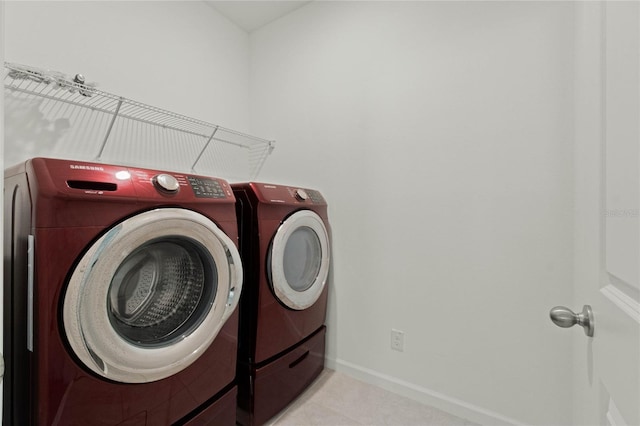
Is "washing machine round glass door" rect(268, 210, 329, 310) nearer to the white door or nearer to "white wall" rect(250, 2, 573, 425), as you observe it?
"white wall" rect(250, 2, 573, 425)

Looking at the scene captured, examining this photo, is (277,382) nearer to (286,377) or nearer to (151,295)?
(286,377)

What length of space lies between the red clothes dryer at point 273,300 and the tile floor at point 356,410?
69 mm

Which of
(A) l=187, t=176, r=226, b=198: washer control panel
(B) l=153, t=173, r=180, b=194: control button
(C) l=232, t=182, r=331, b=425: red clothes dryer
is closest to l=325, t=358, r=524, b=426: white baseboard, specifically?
(C) l=232, t=182, r=331, b=425: red clothes dryer

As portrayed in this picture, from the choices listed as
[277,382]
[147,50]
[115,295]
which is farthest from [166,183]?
[147,50]

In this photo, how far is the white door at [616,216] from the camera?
0.43 meters

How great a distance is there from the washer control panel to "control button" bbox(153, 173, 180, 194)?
0.07 m

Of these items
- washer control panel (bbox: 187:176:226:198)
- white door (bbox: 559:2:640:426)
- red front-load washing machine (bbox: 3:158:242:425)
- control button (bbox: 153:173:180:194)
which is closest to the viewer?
white door (bbox: 559:2:640:426)

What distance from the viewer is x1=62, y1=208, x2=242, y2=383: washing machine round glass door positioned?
85cm

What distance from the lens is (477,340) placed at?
150 centimetres

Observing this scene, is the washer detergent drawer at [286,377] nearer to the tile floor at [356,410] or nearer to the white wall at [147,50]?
the tile floor at [356,410]

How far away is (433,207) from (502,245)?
366mm

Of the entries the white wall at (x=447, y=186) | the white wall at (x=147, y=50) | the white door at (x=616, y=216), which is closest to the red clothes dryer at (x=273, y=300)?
the white wall at (x=447, y=186)

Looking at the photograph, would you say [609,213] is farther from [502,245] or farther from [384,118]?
[384,118]

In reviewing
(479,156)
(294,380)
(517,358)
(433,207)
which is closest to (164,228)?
(294,380)
